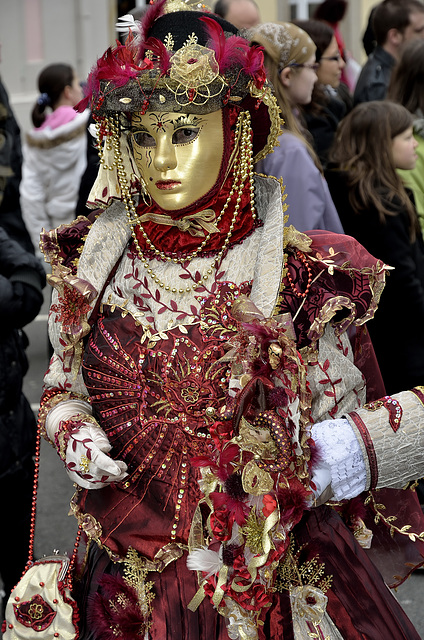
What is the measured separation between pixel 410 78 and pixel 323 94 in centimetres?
52

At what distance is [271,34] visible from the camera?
369cm

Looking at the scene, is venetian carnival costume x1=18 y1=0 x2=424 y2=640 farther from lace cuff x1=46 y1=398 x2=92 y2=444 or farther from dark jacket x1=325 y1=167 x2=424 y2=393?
dark jacket x1=325 y1=167 x2=424 y2=393

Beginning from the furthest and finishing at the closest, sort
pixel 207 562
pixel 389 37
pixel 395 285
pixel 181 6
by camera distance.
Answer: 1. pixel 389 37
2. pixel 395 285
3. pixel 181 6
4. pixel 207 562

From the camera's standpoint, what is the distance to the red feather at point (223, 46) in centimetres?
198

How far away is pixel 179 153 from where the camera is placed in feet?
6.63

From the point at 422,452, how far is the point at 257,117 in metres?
0.80

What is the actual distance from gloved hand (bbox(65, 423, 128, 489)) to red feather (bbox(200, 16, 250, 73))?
81 cm

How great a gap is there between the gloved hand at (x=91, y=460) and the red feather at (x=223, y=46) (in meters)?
0.81

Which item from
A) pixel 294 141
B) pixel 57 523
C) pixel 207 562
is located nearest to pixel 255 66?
pixel 207 562

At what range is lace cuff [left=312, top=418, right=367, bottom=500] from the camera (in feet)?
6.08

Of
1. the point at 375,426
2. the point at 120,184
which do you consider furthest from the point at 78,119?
the point at 375,426

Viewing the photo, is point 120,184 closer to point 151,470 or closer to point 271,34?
point 151,470

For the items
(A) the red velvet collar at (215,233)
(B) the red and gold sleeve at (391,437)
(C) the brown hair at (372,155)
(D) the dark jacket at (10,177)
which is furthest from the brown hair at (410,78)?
(B) the red and gold sleeve at (391,437)

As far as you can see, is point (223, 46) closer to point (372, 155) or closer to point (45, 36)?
point (372, 155)
